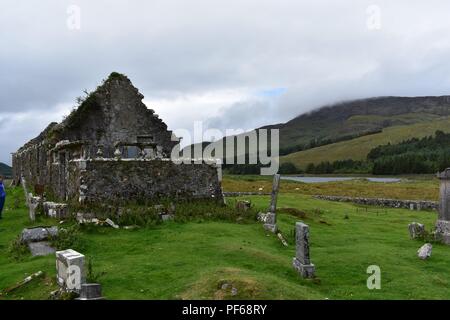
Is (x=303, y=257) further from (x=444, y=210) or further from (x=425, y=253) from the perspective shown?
(x=444, y=210)

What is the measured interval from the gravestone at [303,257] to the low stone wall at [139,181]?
35.3 ft

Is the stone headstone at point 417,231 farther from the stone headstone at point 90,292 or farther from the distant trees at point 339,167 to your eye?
the distant trees at point 339,167

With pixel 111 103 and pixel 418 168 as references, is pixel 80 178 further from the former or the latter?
pixel 418 168

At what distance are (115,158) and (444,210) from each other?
16325 millimetres

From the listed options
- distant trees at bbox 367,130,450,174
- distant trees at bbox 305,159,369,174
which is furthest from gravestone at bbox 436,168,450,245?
distant trees at bbox 305,159,369,174

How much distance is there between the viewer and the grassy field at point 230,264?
12562mm

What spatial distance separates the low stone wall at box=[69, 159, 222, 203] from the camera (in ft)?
75.6

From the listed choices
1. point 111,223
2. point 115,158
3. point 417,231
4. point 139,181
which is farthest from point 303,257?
point 115,158

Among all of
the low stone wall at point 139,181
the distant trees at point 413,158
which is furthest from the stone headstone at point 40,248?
the distant trees at point 413,158

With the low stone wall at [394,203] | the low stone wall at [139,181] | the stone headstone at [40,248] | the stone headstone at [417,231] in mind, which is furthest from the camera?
the low stone wall at [394,203]

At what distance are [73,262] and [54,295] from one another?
1.11 meters

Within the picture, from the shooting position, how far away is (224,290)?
1161cm
